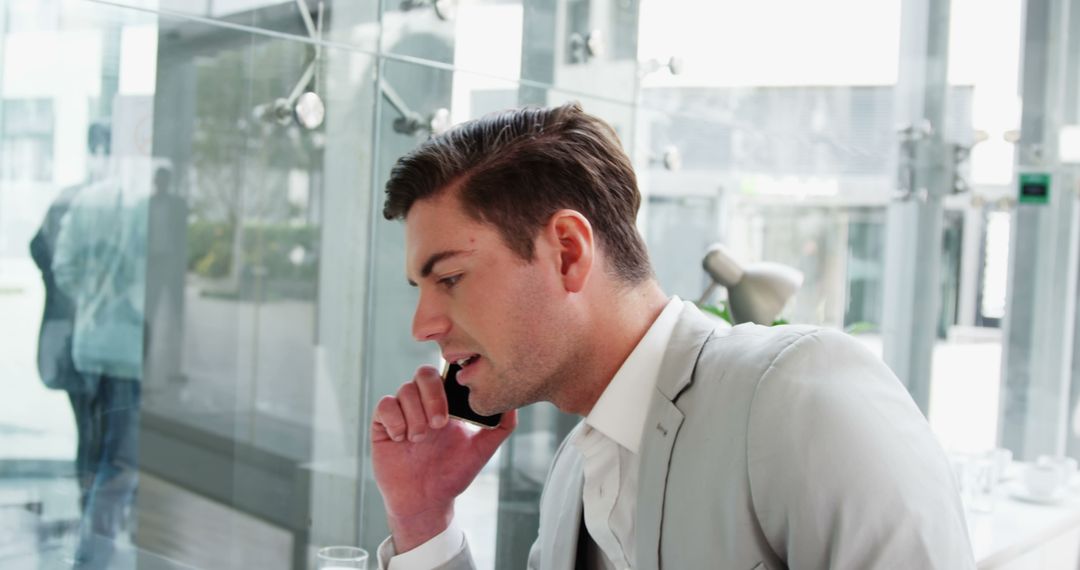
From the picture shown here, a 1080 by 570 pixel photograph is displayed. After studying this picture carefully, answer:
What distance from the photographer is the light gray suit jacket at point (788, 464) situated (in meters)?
1.06

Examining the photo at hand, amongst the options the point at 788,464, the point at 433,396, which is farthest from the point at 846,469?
the point at 433,396

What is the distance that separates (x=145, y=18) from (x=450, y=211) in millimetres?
999

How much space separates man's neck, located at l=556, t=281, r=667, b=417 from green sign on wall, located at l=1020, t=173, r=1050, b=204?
3.67 metres

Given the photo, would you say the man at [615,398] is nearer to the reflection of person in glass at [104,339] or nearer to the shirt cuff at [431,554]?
the shirt cuff at [431,554]

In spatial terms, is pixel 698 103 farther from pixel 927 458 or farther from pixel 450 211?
pixel 927 458

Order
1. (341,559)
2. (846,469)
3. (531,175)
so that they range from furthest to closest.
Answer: (341,559), (531,175), (846,469)

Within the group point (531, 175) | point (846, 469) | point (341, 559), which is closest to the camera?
point (846, 469)

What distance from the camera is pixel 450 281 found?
1378 millimetres

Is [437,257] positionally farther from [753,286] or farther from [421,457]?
[753,286]

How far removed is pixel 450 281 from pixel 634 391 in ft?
0.92

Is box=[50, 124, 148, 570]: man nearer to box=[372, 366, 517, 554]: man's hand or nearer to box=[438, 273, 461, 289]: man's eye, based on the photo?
box=[372, 366, 517, 554]: man's hand

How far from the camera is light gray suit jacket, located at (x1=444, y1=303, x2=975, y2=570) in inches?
41.8

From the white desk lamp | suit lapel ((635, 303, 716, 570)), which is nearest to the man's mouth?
suit lapel ((635, 303, 716, 570))

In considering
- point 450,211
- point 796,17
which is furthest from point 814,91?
point 450,211
